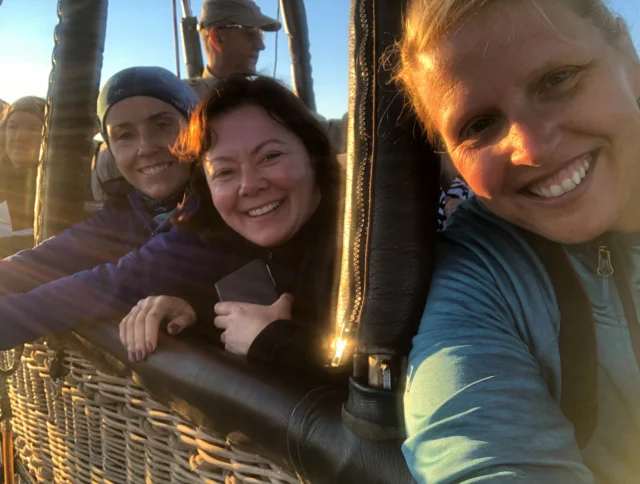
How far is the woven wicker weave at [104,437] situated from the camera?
667mm

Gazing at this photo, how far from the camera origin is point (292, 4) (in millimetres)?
3525

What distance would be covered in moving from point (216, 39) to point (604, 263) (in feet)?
8.10

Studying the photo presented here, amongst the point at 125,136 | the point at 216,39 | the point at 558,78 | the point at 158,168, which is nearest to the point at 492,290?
the point at 558,78

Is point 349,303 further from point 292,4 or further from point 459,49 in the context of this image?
point 292,4

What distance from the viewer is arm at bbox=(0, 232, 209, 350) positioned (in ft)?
3.18

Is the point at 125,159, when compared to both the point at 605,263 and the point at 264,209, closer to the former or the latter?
the point at 264,209

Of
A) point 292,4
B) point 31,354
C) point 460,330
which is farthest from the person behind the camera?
point 292,4

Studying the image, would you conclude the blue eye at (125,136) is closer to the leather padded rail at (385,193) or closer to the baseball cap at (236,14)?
the leather padded rail at (385,193)

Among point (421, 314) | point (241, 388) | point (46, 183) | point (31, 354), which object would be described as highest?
point (46, 183)

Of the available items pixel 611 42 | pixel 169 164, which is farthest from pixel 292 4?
pixel 611 42

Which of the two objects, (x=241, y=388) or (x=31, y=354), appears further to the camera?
(x=31, y=354)

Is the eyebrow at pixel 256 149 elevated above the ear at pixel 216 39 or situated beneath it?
situated beneath

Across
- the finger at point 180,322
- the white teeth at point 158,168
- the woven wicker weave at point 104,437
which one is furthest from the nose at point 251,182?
the white teeth at point 158,168

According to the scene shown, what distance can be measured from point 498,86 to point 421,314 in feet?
0.76
